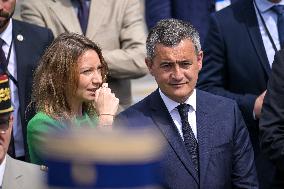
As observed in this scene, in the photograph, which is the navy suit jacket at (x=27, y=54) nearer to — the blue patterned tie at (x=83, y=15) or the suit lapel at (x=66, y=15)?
the suit lapel at (x=66, y=15)

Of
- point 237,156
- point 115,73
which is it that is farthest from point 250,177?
point 115,73

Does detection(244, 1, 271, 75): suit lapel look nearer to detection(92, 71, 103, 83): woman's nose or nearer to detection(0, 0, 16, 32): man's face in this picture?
detection(92, 71, 103, 83): woman's nose

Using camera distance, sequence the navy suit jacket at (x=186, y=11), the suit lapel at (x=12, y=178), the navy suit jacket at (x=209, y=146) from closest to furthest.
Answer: the suit lapel at (x=12, y=178) < the navy suit jacket at (x=209, y=146) < the navy suit jacket at (x=186, y=11)

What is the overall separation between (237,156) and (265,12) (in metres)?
1.34

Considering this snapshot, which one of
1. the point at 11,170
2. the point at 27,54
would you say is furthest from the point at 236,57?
the point at 11,170

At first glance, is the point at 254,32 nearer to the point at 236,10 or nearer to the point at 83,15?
the point at 236,10

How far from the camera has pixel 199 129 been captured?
11.3 ft

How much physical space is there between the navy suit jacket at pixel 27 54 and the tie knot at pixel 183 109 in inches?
42.4

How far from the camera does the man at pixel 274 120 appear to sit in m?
3.35

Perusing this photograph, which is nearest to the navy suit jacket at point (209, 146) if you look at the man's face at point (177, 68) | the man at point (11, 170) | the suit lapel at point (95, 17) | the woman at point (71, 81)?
the man's face at point (177, 68)

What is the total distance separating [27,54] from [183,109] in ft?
4.47

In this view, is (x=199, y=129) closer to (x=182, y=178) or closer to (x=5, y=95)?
(x=182, y=178)

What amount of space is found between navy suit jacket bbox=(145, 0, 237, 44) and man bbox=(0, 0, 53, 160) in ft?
3.79

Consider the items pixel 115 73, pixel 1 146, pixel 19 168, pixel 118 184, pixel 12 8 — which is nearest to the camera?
pixel 118 184
